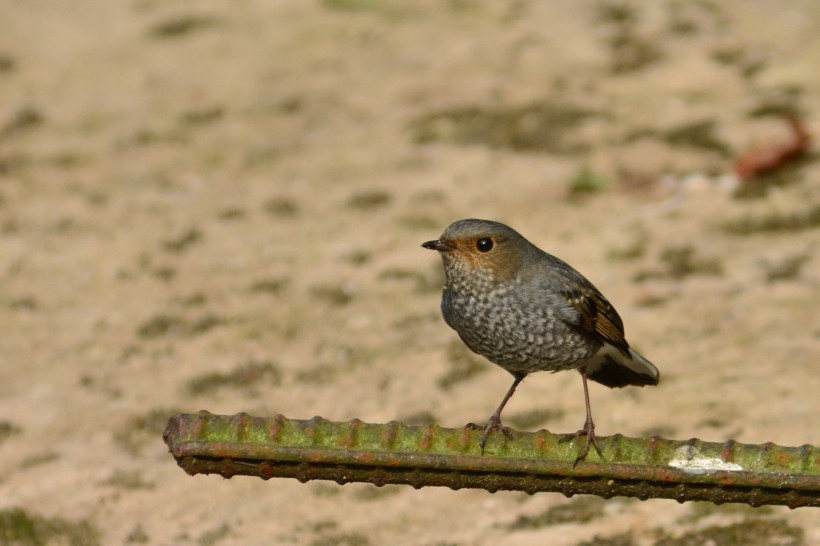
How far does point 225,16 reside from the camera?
18969mm

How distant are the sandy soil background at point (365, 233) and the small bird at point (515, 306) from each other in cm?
177

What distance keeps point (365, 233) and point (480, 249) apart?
6.99m

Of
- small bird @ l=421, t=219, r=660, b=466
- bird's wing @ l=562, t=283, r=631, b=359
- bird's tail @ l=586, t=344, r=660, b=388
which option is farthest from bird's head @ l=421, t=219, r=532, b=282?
bird's tail @ l=586, t=344, r=660, b=388

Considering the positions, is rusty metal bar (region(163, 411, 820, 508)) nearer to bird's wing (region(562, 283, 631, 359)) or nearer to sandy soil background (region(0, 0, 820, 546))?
bird's wing (region(562, 283, 631, 359))

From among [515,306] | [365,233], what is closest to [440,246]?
[515,306]

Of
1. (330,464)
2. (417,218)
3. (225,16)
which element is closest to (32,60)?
(225,16)

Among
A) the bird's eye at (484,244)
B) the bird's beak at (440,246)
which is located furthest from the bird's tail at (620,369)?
the bird's beak at (440,246)

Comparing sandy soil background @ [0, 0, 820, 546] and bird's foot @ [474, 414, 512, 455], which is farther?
sandy soil background @ [0, 0, 820, 546]

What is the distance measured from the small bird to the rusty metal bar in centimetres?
94

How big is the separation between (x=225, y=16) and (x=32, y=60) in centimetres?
284

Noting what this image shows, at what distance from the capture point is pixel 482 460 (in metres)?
5.02

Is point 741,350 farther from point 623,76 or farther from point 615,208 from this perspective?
point 623,76

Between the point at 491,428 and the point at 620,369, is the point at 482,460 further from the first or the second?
the point at 620,369

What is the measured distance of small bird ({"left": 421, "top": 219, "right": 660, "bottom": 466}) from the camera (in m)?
6.25
